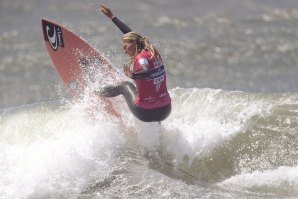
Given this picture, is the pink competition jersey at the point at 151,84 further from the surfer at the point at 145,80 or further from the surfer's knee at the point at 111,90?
the surfer's knee at the point at 111,90

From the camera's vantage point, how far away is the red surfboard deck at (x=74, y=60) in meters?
8.01

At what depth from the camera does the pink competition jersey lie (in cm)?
672

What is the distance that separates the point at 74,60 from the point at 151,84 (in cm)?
179

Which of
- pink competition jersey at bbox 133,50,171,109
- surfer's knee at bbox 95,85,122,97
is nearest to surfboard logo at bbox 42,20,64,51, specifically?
surfer's knee at bbox 95,85,122,97

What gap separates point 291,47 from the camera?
12750 millimetres

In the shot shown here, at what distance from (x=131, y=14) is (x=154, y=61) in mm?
7761

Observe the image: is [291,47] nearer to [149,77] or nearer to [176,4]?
[176,4]

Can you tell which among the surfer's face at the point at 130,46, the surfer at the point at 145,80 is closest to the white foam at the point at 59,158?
the surfer at the point at 145,80

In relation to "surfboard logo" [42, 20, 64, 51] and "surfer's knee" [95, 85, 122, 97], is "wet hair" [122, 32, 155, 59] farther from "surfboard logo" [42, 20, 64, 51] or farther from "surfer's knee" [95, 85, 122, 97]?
"surfboard logo" [42, 20, 64, 51]

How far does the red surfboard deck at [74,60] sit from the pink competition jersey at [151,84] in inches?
38.7

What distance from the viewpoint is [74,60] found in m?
8.30

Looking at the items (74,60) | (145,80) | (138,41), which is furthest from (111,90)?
(74,60)

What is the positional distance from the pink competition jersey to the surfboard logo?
1907mm

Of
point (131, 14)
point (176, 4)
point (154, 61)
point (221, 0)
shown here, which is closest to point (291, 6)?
point (221, 0)
